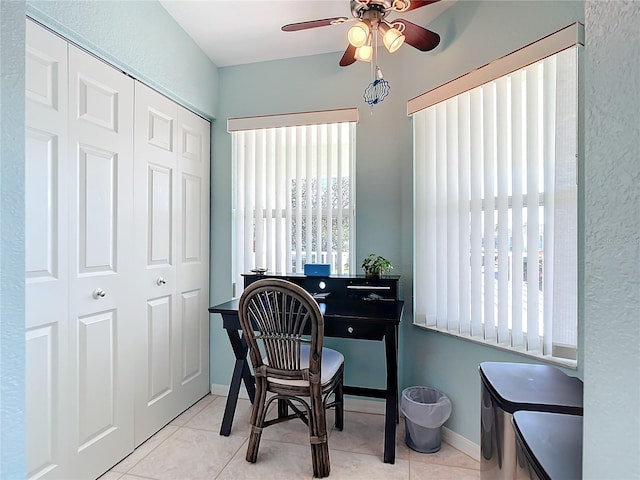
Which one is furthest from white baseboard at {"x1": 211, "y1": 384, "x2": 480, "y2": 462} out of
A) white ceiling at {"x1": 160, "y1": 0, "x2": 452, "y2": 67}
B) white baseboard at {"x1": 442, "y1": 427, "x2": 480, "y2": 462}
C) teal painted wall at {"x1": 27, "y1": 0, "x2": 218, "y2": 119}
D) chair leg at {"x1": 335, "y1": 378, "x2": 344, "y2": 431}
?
white ceiling at {"x1": 160, "y1": 0, "x2": 452, "y2": 67}

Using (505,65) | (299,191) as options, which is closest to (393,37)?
(505,65)

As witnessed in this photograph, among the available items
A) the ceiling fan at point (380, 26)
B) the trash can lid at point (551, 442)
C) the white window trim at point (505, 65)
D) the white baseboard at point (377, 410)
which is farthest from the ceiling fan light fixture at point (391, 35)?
the white baseboard at point (377, 410)

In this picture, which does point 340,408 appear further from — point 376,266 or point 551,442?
point 551,442

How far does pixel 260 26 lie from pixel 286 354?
2.07m

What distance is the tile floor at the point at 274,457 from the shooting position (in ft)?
6.07

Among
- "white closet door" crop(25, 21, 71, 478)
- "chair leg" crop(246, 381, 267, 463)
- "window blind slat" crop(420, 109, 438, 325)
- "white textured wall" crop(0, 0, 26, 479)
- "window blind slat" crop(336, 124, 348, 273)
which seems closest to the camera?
"white textured wall" crop(0, 0, 26, 479)

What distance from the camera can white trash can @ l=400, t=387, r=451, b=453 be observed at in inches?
79.3

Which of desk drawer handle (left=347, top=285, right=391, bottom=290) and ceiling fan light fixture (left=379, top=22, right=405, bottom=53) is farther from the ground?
ceiling fan light fixture (left=379, top=22, right=405, bottom=53)

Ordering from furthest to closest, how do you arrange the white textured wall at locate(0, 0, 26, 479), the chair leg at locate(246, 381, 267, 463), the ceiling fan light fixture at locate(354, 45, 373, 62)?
the chair leg at locate(246, 381, 267, 463)
the ceiling fan light fixture at locate(354, 45, 373, 62)
the white textured wall at locate(0, 0, 26, 479)

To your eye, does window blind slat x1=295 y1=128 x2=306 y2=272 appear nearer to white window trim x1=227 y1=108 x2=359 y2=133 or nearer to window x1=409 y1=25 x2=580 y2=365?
white window trim x1=227 y1=108 x2=359 y2=133

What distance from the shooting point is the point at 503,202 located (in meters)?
1.82

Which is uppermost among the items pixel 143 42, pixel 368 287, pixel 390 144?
pixel 143 42

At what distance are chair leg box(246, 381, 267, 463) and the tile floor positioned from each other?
0.05 m

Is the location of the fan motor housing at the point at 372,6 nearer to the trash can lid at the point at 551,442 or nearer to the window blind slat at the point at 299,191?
the window blind slat at the point at 299,191
